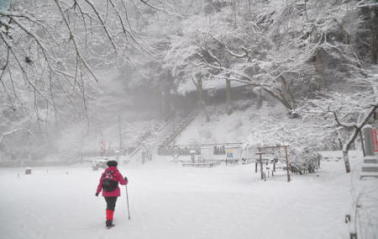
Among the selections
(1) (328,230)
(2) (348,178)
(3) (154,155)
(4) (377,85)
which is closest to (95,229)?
(1) (328,230)

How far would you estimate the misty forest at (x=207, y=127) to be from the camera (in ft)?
15.9

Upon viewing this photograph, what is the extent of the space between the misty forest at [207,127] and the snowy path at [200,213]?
43 mm

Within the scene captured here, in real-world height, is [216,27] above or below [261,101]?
above

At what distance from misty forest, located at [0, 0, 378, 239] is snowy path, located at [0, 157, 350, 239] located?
0.04 meters

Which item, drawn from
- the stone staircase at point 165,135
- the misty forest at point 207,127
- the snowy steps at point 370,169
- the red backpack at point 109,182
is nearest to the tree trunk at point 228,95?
the misty forest at point 207,127

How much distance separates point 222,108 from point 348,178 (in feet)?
62.6

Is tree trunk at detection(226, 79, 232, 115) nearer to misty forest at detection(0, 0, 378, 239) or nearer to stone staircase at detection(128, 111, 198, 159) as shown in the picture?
misty forest at detection(0, 0, 378, 239)

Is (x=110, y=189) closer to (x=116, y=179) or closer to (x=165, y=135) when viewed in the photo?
(x=116, y=179)

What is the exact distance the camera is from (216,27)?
58.8ft

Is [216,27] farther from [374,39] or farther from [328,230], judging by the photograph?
[328,230]

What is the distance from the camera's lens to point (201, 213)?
612 centimetres

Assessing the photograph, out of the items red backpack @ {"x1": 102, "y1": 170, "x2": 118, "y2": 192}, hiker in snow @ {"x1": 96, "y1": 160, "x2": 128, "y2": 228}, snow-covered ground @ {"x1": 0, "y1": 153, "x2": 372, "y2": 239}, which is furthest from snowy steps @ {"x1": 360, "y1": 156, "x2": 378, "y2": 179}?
red backpack @ {"x1": 102, "y1": 170, "x2": 118, "y2": 192}

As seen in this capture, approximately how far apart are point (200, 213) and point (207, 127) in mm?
18388

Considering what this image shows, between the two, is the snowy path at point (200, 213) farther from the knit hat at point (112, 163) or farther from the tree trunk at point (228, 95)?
the tree trunk at point (228, 95)
